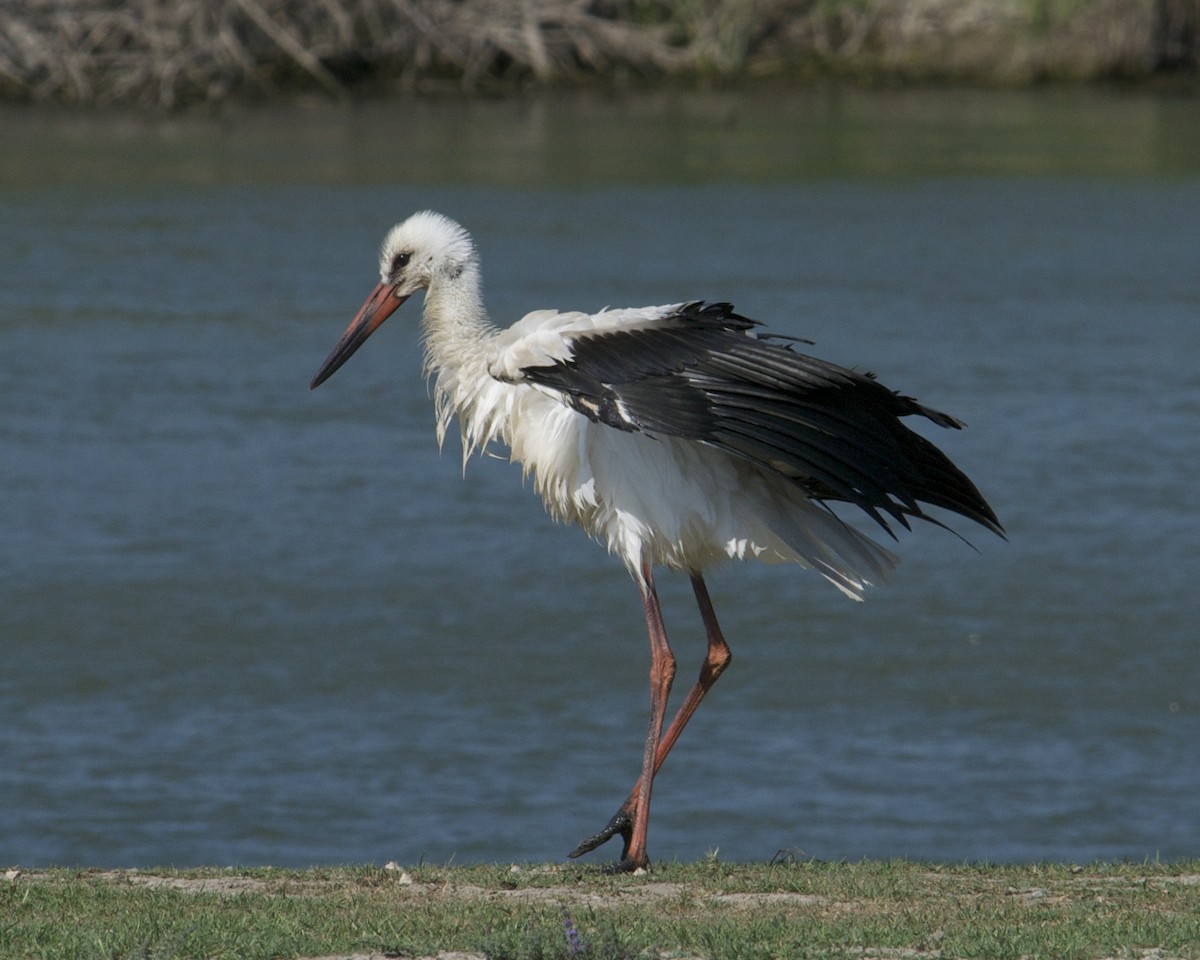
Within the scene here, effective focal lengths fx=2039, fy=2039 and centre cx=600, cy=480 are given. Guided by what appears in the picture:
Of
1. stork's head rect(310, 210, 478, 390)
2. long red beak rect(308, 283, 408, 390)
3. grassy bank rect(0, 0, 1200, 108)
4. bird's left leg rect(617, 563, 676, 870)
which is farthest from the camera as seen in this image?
grassy bank rect(0, 0, 1200, 108)

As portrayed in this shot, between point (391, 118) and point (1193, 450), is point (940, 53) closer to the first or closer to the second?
point (391, 118)

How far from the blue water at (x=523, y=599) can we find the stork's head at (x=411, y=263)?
2283 mm

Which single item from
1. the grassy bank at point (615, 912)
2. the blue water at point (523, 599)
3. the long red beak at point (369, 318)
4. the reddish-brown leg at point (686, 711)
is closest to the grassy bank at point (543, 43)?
the blue water at point (523, 599)

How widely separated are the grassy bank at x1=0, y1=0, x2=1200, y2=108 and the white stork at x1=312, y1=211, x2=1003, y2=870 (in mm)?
19775

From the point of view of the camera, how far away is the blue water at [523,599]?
8.70 meters

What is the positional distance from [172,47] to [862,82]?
9.08m

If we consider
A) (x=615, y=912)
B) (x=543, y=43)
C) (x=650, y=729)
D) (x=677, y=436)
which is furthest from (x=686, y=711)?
(x=543, y=43)

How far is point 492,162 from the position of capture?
22.2 metres

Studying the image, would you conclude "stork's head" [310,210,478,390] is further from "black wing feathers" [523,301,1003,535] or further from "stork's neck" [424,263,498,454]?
"black wing feathers" [523,301,1003,535]

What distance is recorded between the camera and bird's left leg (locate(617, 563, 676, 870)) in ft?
20.3

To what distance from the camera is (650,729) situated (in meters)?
6.33

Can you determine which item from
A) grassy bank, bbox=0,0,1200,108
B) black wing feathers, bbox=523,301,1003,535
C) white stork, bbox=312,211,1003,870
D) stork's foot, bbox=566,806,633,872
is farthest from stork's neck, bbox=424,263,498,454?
grassy bank, bbox=0,0,1200,108

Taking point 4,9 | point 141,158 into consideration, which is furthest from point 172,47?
point 141,158

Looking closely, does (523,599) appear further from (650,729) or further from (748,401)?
(748,401)
